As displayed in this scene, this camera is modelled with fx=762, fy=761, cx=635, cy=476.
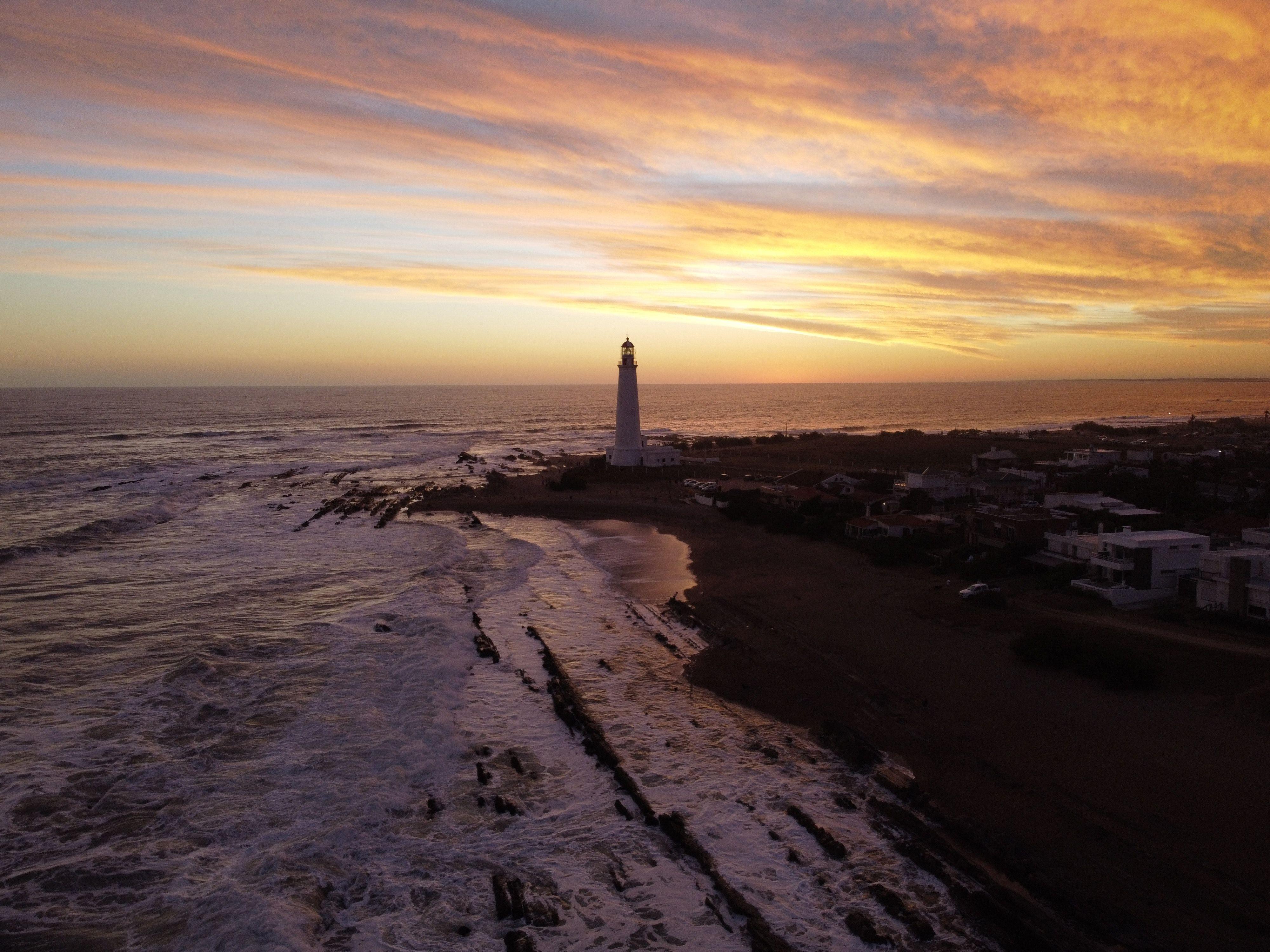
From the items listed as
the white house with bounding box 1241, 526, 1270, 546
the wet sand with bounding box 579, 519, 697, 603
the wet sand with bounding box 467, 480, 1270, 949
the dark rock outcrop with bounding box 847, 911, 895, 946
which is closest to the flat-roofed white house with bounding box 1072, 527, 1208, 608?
the wet sand with bounding box 467, 480, 1270, 949

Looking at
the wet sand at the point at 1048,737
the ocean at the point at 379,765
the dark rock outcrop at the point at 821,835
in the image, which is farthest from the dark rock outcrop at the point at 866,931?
the wet sand at the point at 1048,737

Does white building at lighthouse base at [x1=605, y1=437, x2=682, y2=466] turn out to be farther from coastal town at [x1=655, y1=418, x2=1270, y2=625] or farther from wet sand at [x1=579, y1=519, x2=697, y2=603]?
wet sand at [x1=579, y1=519, x2=697, y2=603]

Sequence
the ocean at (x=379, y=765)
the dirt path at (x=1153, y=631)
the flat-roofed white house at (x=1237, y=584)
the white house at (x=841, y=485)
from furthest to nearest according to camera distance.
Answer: the white house at (x=841, y=485) → the flat-roofed white house at (x=1237, y=584) → the dirt path at (x=1153, y=631) → the ocean at (x=379, y=765)

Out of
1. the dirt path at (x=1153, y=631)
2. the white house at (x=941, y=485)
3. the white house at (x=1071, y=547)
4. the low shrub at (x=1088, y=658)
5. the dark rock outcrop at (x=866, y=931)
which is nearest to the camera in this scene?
the dark rock outcrop at (x=866, y=931)

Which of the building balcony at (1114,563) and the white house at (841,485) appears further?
the white house at (841,485)

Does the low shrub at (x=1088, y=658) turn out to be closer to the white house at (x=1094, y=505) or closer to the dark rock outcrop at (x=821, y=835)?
the dark rock outcrop at (x=821, y=835)

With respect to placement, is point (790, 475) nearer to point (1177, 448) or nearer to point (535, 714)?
point (535, 714)
